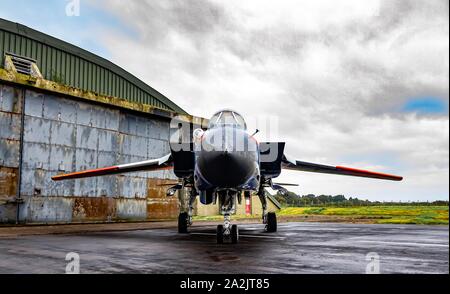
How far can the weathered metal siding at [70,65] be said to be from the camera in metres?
21.5

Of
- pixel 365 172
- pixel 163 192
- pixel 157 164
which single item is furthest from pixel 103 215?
pixel 365 172

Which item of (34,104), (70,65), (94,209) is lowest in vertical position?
(94,209)

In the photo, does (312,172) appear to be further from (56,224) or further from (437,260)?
(56,224)

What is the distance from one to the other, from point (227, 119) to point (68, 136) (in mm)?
13080

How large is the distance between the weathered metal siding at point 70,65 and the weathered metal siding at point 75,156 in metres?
4.07

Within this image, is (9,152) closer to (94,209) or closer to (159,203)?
(94,209)

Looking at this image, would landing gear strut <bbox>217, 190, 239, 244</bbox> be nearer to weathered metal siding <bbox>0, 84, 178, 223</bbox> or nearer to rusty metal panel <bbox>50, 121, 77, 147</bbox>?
weathered metal siding <bbox>0, 84, 178, 223</bbox>

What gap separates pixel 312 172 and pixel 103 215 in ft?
38.4

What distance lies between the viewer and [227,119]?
10.2 meters

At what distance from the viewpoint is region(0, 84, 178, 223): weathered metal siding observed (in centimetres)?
1791

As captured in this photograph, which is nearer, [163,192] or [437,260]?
[437,260]

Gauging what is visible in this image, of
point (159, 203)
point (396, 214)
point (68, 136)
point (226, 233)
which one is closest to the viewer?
point (226, 233)

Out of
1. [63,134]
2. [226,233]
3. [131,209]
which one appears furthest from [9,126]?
[226,233]
